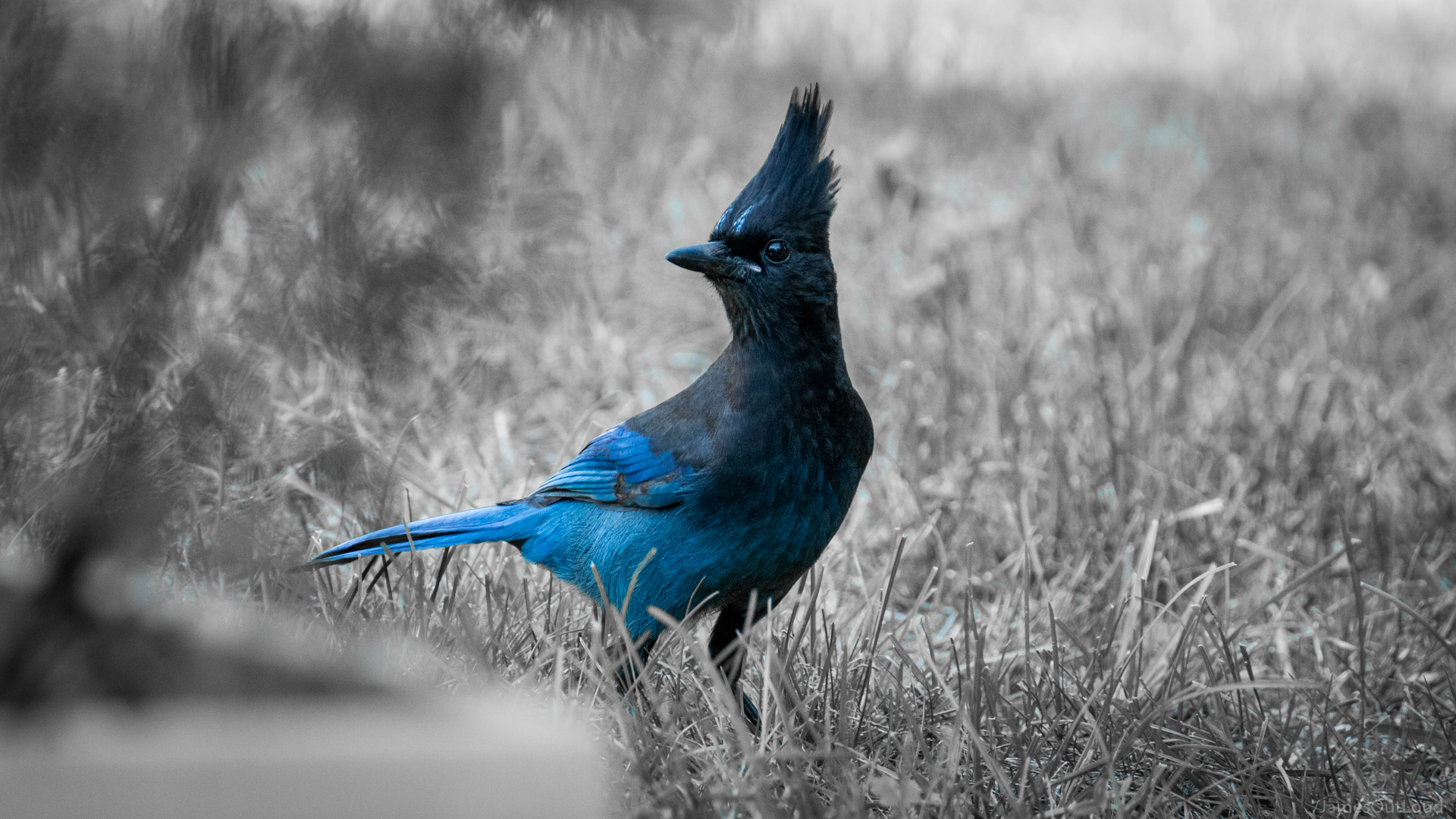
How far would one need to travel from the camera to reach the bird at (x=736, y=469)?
2336 millimetres

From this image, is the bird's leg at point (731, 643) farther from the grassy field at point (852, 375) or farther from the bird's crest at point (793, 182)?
the bird's crest at point (793, 182)

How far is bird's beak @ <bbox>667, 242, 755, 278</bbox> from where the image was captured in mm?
2508

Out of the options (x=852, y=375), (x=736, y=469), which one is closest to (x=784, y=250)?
(x=736, y=469)

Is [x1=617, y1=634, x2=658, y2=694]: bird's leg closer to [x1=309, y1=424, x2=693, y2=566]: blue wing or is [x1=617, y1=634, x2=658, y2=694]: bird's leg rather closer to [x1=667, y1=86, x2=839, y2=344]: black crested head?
[x1=309, y1=424, x2=693, y2=566]: blue wing

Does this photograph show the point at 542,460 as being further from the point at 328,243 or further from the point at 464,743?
the point at 464,743

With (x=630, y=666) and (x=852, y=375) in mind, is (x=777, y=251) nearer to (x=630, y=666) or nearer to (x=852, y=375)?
(x=630, y=666)

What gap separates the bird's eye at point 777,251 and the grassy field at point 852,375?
0.40 metres

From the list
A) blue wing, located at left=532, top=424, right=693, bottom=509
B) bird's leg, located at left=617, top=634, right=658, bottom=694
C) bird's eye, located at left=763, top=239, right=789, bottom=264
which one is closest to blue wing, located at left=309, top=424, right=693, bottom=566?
blue wing, located at left=532, top=424, right=693, bottom=509

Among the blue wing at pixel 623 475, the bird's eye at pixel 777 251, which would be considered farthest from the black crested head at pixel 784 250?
the blue wing at pixel 623 475

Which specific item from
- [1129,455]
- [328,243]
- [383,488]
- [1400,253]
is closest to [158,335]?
[328,243]

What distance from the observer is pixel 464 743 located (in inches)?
40.3

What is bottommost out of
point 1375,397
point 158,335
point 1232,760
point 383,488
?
point 1232,760

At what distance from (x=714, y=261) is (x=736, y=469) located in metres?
0.46

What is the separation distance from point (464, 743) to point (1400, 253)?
533 centimetres
